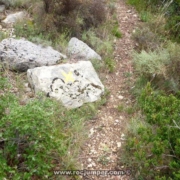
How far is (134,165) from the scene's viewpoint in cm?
321

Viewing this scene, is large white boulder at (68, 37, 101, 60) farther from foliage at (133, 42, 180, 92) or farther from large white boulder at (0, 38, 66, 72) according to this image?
foliage at (133, 42, 180, 92)

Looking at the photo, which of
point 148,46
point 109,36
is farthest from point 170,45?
point 109,36

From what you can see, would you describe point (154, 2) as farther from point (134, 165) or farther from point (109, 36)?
point (134, 165)

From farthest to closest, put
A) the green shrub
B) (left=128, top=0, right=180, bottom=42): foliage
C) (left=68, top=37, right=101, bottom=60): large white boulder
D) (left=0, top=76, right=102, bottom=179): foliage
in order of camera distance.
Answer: (left=128, top=0, right=180, bottom=42): foliage → the green shrub → (left=68, top=37, right=101, bottom=60): large white boulder → (left=0, top=76, right=102, bottom=179): foliage

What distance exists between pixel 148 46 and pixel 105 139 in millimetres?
2547

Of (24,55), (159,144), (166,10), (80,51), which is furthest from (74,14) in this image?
(159,144)

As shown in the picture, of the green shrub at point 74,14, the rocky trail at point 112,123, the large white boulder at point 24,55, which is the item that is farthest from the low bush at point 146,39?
the large white boulder at point 24,55

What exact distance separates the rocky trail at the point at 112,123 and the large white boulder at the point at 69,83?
0.34 meters

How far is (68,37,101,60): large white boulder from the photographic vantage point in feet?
15.9

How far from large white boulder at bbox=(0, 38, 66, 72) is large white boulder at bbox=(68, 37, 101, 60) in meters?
0.27

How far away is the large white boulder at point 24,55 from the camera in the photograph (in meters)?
4.36

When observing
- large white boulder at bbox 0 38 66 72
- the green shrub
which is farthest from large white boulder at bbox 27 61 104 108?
the green shrub

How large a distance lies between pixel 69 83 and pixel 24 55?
3.22ft

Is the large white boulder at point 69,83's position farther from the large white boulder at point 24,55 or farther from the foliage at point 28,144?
the foliage at point 28,144
